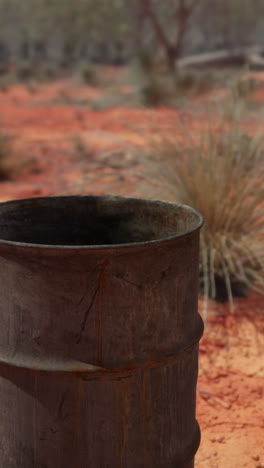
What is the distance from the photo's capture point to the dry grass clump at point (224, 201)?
359 centimetres

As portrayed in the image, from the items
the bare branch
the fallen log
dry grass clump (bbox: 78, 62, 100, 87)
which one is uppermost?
the bare branch

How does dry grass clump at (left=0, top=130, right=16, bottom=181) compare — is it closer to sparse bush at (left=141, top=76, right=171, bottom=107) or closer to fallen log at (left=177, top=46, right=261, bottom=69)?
sparse bush at (left=141, top=76, right=171, bottom=107)

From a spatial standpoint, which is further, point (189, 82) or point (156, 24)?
point (156, 24)

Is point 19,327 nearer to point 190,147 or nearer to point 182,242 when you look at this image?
point 182,242

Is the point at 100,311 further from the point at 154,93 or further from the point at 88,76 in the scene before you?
the point at 88,76

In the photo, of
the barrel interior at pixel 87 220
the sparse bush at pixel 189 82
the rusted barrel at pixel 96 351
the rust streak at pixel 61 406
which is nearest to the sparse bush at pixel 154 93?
the sparse bush at pixel 189 82

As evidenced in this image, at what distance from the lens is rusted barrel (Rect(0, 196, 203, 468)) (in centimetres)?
146

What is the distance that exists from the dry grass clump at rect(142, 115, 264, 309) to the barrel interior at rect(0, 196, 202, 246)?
151cm

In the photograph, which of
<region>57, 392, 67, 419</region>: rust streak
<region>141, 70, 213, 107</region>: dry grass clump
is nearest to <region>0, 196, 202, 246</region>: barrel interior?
<region>57, 392, 67, 419</region>: rust streak

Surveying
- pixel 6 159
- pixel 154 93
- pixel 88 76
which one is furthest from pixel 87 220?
pixel 88 76

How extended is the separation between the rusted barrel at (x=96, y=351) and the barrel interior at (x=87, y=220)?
11.6 inches

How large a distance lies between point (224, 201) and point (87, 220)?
1.79 meters

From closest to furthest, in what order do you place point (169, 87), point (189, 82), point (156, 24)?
point (169, 87)
point (189, 82)
point (156, 24)

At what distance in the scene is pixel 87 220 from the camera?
6.50 ft
